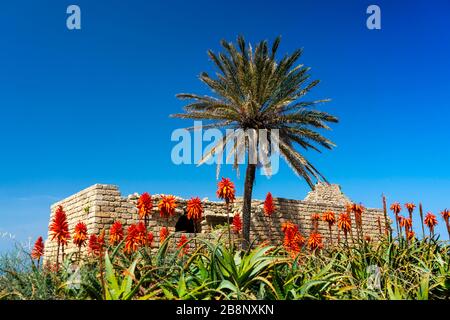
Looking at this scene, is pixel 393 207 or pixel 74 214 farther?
pixel 74 214

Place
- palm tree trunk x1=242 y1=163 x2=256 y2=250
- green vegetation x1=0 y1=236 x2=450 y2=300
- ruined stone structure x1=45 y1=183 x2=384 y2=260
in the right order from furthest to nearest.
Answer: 1. palm tree trunk x1=242 y1=163 x2=256 y2=250
2. ruined stone structure x1=45 y1=183 x2=384 y2=260
3. green vegetation x1=0 y1=236 x2=450 y2=300

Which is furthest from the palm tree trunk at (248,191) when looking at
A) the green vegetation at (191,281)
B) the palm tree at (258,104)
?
the green vegetation at (191,281)

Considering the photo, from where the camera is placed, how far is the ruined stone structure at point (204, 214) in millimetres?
14141

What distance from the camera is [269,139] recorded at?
16375 mm

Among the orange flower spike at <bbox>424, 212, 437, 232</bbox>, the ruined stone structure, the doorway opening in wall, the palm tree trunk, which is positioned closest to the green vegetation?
the ruined stone structure

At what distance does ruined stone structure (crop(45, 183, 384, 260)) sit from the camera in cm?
1414

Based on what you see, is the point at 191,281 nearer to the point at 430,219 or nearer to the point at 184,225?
the point at 430,219

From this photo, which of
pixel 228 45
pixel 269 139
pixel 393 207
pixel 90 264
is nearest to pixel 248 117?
pixel 269 139

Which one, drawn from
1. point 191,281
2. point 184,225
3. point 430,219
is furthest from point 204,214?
point 191,281

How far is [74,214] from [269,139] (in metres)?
7.55

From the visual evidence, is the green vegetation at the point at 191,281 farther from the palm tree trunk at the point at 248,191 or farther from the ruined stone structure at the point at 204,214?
the palm tree trunk at the point at 248,191

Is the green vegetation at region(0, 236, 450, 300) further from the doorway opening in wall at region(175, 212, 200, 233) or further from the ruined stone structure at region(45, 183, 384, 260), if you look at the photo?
the doorway opening in wall at region(175, 212, 200, 233)
